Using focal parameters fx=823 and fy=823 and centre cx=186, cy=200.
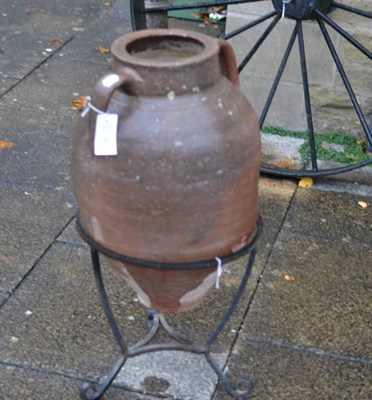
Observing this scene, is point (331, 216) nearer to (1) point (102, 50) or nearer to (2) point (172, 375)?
(2) point (172, 375)

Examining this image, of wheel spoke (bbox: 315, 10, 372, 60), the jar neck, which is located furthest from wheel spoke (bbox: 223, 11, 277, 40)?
the jar neck

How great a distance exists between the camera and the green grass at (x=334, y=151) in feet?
13.9

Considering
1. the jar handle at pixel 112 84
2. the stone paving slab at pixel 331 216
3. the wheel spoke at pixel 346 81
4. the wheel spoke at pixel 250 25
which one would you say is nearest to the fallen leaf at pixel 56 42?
the wheel spoke at pixel 250 25

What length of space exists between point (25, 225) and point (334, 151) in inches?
65.1

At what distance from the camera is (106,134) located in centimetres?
226

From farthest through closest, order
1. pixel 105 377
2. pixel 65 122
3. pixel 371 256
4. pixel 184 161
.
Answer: pixel 65 122, pixel 371 256, pixel 105 377, pixel 184 161

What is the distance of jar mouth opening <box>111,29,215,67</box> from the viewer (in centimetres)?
239

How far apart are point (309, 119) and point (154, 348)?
1674mm

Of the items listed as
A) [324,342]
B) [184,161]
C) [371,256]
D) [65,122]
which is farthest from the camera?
[65,122]

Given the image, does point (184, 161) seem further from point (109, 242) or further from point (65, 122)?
point (65, 122)

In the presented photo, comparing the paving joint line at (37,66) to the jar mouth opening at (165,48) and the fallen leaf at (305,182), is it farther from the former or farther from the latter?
the jar mouth opening at (165,48)

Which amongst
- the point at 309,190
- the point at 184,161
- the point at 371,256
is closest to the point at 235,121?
the point at 184,161

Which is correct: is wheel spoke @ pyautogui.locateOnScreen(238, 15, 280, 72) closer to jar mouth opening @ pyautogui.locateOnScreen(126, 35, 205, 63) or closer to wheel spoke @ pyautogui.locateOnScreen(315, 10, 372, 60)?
wheel spoke @ pyautogui.locateOnScreen(315, 10, 372, 60)

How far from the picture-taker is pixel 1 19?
6.05m
